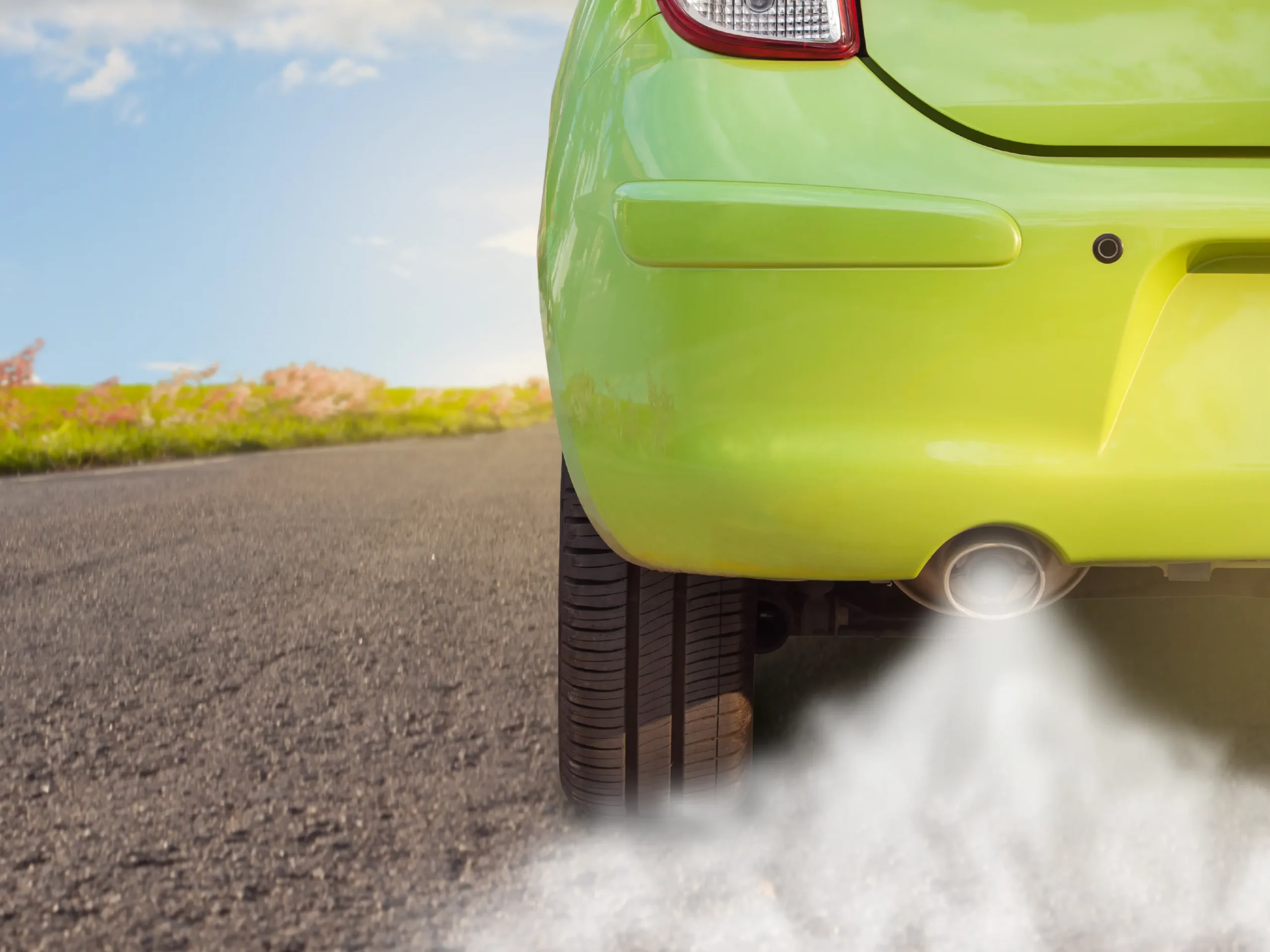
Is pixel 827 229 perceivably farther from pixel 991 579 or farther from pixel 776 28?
pixel 991 579

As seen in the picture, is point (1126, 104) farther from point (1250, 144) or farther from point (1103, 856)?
point (1103, 856)

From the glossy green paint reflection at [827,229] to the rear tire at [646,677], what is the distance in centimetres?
56

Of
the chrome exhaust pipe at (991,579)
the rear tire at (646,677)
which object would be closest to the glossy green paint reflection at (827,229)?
the chrome exhaust pipe at (991,579)

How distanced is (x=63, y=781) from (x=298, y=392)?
10.7m

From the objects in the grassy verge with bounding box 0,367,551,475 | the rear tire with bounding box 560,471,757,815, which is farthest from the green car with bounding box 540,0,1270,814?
the grassy verge with bounding box 0,367,551,475

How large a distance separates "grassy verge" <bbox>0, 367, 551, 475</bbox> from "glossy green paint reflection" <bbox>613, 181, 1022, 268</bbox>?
7666 mm

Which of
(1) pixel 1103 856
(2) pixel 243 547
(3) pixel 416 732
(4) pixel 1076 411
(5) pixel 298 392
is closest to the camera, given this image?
(4) pixel 1076 411

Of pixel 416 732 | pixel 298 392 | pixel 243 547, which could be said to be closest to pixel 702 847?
pixel 416 732

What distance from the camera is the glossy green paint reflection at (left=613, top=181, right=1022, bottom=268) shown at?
4.00ft

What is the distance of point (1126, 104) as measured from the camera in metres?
1.25

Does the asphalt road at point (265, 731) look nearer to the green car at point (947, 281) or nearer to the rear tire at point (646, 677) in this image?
the rear tire at point (646, 677)

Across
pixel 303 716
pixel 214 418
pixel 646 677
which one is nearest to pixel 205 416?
pixel 214 418

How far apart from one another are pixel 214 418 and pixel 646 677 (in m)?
10.1

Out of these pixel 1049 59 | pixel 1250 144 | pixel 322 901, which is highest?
pixel 1049 59
